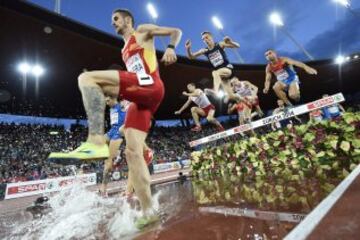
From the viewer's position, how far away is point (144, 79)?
3.21 metres

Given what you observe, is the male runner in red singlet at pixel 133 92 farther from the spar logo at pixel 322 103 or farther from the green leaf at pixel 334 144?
the spar logo at pixel 322 103

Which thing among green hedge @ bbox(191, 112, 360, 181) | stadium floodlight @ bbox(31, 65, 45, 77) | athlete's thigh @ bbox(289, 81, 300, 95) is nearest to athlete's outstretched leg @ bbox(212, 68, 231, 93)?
athlete's thigh @ bbox(289, 81, 300, 95)

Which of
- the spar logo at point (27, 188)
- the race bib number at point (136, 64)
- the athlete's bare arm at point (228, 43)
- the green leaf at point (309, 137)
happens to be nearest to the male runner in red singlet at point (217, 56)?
the athlete's bare arm at point (228, 43)

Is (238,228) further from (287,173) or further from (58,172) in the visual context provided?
(58,172)

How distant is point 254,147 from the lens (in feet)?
21.6

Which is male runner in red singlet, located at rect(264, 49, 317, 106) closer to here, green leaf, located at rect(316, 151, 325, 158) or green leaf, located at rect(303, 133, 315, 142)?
green leaf, located at rect(303, 133, 315, 142)

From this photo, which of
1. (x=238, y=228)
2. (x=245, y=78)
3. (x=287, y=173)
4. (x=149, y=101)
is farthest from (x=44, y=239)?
(x=245, y=78)

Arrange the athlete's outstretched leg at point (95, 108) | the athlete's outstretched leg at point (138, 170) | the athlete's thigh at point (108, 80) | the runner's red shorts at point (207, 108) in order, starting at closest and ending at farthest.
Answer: the athlete's outstretched leg at point (95, 108)
the athlete's thigh at point (108, 80)
the athlete's outstretched leg at point (138, 170)
the runner's red shorts at point (207, 108)

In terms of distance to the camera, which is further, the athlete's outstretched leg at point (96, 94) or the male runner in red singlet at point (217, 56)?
the male runner in red singlet at point (217, 56)

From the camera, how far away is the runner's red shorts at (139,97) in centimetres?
310

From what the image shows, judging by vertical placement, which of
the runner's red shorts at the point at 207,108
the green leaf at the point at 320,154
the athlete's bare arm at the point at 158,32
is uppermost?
the runner's red shorts at the point at 207,108

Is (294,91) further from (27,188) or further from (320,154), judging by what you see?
(27,188)

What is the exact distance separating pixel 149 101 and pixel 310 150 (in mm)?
3383

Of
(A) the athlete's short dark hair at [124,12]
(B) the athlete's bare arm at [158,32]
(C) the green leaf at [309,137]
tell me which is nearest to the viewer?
(B) the athlete's bare arm at [158,32]
